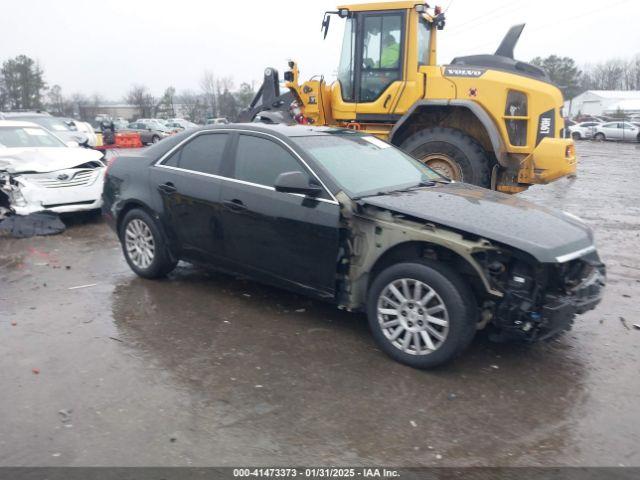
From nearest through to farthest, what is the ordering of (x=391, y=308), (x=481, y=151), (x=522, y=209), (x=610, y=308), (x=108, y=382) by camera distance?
(x=108, y=382), (x=391, y=308), (x=522, y=209), (x=610, y=308), (x=481, y=151)

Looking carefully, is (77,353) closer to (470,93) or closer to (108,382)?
(108,382)

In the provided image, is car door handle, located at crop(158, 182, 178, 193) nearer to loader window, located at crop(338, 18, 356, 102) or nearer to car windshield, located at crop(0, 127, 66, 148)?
loader window, located at crop(338, 18, 356, 102)

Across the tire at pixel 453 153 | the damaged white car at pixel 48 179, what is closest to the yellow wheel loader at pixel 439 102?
the tire at pixel 453 153

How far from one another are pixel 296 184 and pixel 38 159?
5.83 m

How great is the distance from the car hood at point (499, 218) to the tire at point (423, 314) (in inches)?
14.8

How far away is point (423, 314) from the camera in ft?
12.5

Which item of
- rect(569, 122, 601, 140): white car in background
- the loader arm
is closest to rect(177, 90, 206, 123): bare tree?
rect(569, 122, 601, 140): white car in background

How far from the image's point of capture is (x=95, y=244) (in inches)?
296

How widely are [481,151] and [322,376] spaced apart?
5500 mm

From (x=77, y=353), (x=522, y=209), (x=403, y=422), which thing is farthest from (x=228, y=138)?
(x=403, y=422)

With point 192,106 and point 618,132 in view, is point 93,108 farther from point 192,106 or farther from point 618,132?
point 618,132

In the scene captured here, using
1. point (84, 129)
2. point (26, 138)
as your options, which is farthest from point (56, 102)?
point (26, 138)

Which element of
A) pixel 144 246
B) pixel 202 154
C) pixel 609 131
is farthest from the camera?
pixel 609 131

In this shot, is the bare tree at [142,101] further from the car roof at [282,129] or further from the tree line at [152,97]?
the car roof at [282,129]
